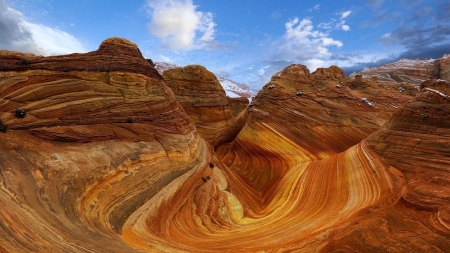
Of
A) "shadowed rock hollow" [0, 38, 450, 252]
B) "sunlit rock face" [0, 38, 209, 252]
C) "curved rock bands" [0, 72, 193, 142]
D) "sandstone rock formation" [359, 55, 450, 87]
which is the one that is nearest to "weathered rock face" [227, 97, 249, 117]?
"sandstone rock formation" [359, 55, 450, 87]

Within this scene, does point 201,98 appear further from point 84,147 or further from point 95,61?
point 84,147

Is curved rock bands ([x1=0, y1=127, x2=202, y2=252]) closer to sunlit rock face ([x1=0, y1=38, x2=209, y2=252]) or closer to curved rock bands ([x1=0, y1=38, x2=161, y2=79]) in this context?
sunlit rock face ([x1=0, y1=38, x2=209, y2=252])

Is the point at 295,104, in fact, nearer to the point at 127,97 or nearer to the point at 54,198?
the point at 127,97

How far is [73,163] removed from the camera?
8.48m

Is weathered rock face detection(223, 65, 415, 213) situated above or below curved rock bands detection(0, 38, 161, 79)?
below

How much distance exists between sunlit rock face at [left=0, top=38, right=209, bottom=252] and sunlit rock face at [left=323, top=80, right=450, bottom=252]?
22.0ft

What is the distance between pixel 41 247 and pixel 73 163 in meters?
4.42

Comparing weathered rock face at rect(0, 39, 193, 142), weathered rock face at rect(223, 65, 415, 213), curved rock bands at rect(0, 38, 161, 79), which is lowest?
weathered rock face at rect(223, 65, 415, 213)

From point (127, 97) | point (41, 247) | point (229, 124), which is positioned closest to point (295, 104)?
point (229, 124)

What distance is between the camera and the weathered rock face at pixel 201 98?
972 inches

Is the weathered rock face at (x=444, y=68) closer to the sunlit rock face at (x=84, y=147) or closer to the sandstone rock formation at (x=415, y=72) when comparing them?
the sandstone rock formation at (x=415, y=72)

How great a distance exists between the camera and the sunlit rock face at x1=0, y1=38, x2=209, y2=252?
590 cm

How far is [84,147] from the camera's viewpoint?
9.37 metres

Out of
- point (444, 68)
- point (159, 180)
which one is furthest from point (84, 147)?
point (444, 68)
